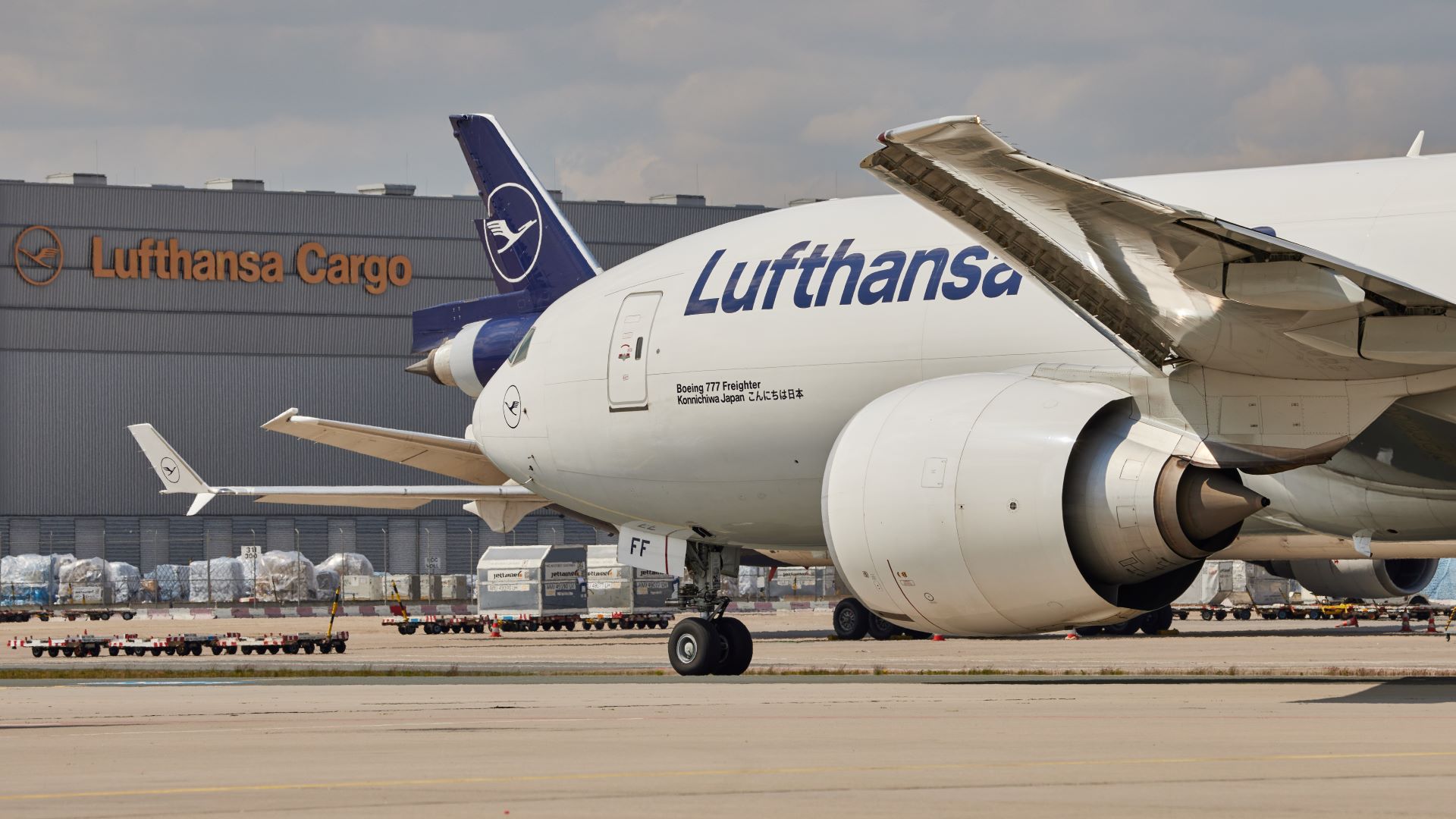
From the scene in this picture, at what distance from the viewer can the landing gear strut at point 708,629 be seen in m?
19.2

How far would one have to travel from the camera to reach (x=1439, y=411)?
13.5m

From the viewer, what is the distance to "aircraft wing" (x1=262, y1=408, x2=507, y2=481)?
35562mm

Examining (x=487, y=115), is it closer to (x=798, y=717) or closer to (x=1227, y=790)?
(x=798, y=717)

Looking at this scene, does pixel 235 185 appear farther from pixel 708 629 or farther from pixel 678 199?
pixel 708 629

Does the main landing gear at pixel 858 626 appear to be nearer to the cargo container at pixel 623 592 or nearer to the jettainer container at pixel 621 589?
the cargo container at pixel 623 592

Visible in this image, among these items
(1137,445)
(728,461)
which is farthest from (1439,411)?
(728,461)

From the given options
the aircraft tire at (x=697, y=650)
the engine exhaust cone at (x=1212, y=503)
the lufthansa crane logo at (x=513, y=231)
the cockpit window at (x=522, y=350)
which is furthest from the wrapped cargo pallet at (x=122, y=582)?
the engine exhaust cone at (x=1212, y=503)

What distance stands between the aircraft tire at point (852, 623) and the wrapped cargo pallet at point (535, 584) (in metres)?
10.6

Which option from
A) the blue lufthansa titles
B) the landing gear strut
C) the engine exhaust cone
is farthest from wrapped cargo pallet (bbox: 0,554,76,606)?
the engine exhaust cone

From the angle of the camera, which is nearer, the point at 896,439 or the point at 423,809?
the point at 423,809

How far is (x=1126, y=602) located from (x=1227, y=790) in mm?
7167

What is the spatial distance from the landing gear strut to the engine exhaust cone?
6.46 meters

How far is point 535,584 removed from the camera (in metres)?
42.9

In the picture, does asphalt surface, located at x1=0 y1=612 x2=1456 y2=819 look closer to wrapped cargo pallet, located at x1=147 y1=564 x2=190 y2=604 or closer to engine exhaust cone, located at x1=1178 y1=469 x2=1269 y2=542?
engine exhaust cone, located at x1=1178 y1=469 x2=1269 y2=542
